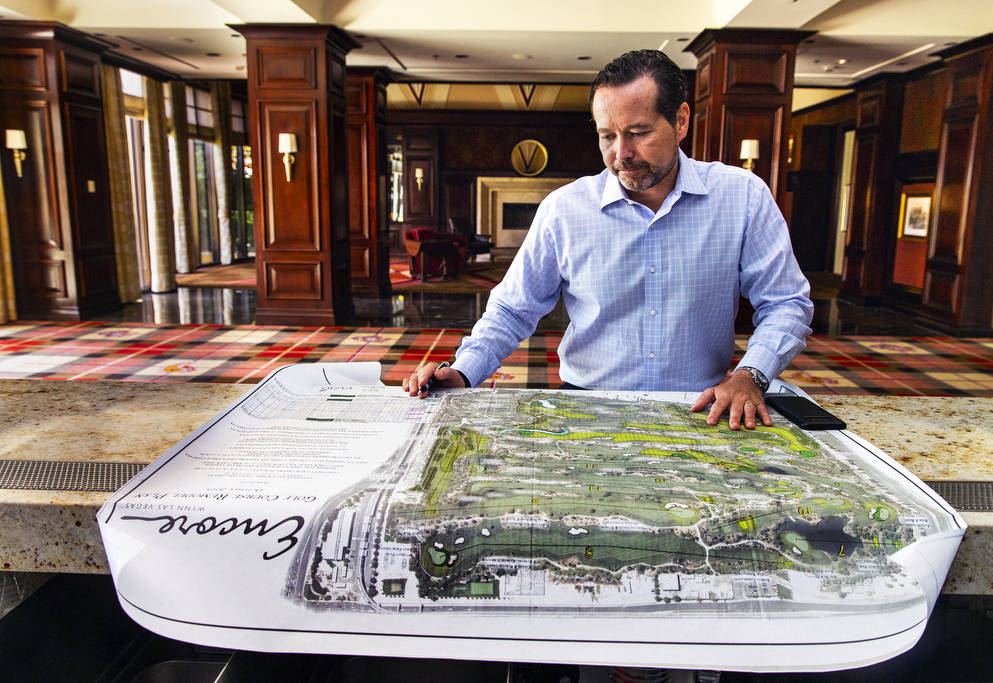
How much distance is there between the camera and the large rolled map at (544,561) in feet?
2.45

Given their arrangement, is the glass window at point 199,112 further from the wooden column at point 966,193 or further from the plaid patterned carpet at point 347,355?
the wooden column at point 966,193

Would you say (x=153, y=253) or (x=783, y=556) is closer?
(x=783, y=556)

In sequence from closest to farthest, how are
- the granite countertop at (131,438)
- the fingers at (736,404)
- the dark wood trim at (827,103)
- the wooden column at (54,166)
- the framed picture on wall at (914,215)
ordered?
the granite countertop at (131,438) → the fingers at (736,404) → the wooden column at (54,166) → the framed picture on wall at (914,215) → the dark wood trim at (827,103)

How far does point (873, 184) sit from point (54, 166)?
29.6ft

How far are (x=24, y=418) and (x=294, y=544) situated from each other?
756mm

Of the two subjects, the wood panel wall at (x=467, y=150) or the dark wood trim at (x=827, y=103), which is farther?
the wood panel wall at (x=467, y=150)

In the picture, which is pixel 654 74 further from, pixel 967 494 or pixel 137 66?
pixel 137 66

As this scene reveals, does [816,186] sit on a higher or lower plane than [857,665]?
higher

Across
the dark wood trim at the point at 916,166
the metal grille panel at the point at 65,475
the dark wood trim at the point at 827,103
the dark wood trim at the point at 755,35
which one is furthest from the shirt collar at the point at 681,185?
the dark wood trim at the point at 827,103

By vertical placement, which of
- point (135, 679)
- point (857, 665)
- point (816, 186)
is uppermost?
point (816, 186)

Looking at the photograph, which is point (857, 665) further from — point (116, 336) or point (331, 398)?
point (116, 336)

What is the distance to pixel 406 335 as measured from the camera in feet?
21.1

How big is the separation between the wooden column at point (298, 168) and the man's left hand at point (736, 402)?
614 centimetres

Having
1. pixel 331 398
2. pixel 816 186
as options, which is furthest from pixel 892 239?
pixel 331 398
